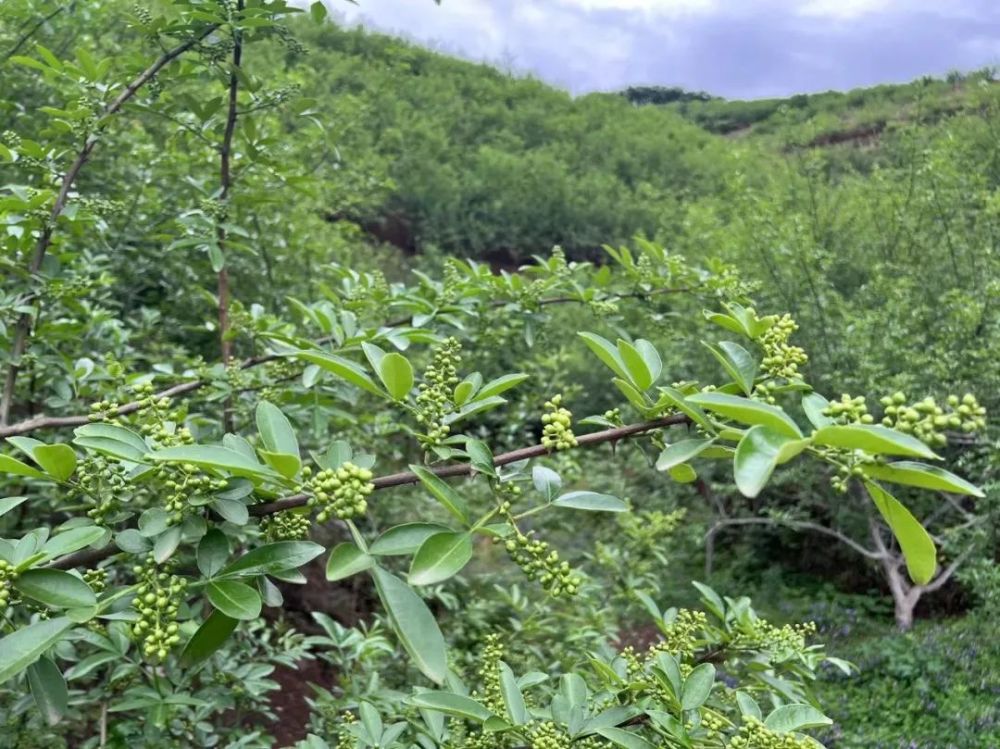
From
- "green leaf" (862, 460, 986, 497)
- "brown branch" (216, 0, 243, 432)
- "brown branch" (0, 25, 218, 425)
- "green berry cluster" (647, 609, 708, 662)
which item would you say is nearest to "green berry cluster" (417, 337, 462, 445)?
"green leaf" (862, 460, 986, 497)

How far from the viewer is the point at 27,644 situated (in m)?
0.77

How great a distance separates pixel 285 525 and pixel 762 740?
0.70m

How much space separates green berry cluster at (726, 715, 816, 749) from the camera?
1.00 metres

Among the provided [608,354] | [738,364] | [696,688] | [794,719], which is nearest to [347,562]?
[608,354]

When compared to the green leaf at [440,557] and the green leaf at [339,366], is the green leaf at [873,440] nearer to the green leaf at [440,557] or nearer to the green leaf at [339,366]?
the green leaf at [440,557]

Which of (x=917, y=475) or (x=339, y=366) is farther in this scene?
(x=339, y=366)

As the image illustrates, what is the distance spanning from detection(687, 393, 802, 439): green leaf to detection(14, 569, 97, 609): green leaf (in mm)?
689

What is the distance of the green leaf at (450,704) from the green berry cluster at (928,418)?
2.18ft

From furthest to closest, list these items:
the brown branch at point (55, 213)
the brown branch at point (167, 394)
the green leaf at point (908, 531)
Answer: the brown branch at point (55, 213) < the brown branch at point (167, 394) < the green leaf at point (908, 531)

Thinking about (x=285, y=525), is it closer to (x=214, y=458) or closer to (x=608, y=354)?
(x=214, y=458)

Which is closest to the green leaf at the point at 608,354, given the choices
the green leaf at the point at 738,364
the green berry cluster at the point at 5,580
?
the green leaf at the point at 738,364

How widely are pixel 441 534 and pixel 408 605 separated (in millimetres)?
92

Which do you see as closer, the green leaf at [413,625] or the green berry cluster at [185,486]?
the green leaf at [413,625]

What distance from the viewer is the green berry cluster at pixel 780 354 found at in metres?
0.95
